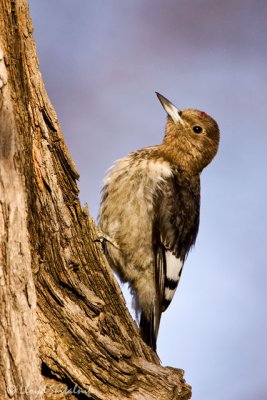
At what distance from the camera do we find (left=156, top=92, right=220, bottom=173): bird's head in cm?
566

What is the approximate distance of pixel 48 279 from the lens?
321cm

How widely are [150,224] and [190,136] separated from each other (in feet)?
4.27

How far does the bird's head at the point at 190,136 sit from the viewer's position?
5660mm

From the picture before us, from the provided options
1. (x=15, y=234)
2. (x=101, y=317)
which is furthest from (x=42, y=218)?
(x=101, y=317)

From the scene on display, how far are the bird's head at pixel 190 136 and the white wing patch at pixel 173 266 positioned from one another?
91 centimetres

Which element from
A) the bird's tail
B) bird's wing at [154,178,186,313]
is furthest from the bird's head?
the bird's tail

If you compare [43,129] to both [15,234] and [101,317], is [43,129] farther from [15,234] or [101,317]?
[101,317]

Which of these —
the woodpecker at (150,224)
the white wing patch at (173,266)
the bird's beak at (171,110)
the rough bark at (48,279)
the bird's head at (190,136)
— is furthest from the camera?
the bird's beak at (171,110)

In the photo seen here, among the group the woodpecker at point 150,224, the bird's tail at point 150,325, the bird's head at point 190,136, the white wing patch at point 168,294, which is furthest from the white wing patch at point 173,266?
the bird's head at point 190,136

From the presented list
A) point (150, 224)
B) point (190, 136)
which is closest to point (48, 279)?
point (150, 224)

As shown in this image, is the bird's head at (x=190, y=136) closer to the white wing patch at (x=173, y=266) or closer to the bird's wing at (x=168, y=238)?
the bird's wing at (x=168, y=238)

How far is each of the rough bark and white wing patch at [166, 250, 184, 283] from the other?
1.35 meters

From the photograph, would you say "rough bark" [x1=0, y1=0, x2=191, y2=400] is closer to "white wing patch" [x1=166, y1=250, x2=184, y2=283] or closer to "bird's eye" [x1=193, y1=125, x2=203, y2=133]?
"white wing patch" [x1=166, y1=250, x2=184, y2=283]

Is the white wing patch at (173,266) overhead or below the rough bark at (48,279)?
overhead
